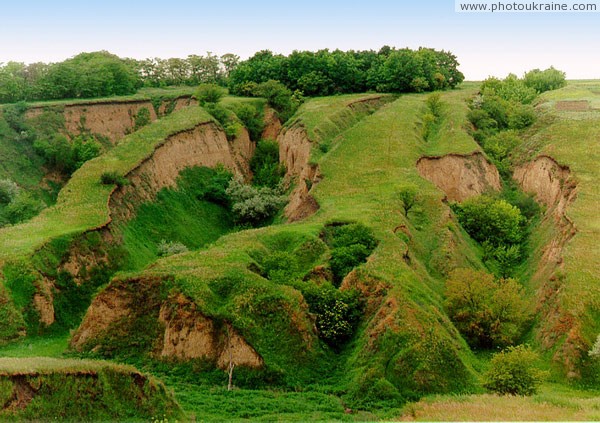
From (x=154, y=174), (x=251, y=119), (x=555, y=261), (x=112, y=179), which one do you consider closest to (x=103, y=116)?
(x=251, y=119)

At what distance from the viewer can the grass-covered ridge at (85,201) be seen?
42.4m

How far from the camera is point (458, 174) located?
6362 cm

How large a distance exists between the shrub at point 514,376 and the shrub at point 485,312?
773 centimetres

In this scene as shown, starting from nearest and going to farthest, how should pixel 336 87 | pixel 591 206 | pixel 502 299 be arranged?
pixel 502 299 → pixel 591 206 → pixel 336 87

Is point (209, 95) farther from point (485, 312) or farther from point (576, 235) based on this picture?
point (485, 312)

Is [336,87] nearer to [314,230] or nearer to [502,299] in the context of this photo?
[314,230]

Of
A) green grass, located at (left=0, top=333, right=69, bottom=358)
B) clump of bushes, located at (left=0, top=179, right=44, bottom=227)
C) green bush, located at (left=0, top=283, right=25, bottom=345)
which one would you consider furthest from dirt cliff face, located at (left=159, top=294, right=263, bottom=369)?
clump of bushes, located at (left=0, top=179, right=44, bottom=227)

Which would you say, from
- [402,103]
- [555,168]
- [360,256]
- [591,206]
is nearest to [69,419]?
[360,256]

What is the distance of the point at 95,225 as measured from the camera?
46.0 metres

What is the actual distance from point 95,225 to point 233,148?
105 ft

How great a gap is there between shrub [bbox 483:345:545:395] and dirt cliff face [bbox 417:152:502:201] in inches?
1319

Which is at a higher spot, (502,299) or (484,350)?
(502,299)

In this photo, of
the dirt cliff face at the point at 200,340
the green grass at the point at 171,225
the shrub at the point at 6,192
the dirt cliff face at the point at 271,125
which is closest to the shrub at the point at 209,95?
the dirt cliff face at the point at 271,125

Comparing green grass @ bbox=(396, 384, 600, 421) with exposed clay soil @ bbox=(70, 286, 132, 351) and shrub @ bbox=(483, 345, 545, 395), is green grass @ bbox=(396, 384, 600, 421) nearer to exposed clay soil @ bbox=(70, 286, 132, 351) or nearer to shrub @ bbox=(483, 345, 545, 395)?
shrub @ bbox=(483, 345, 545, 395)
